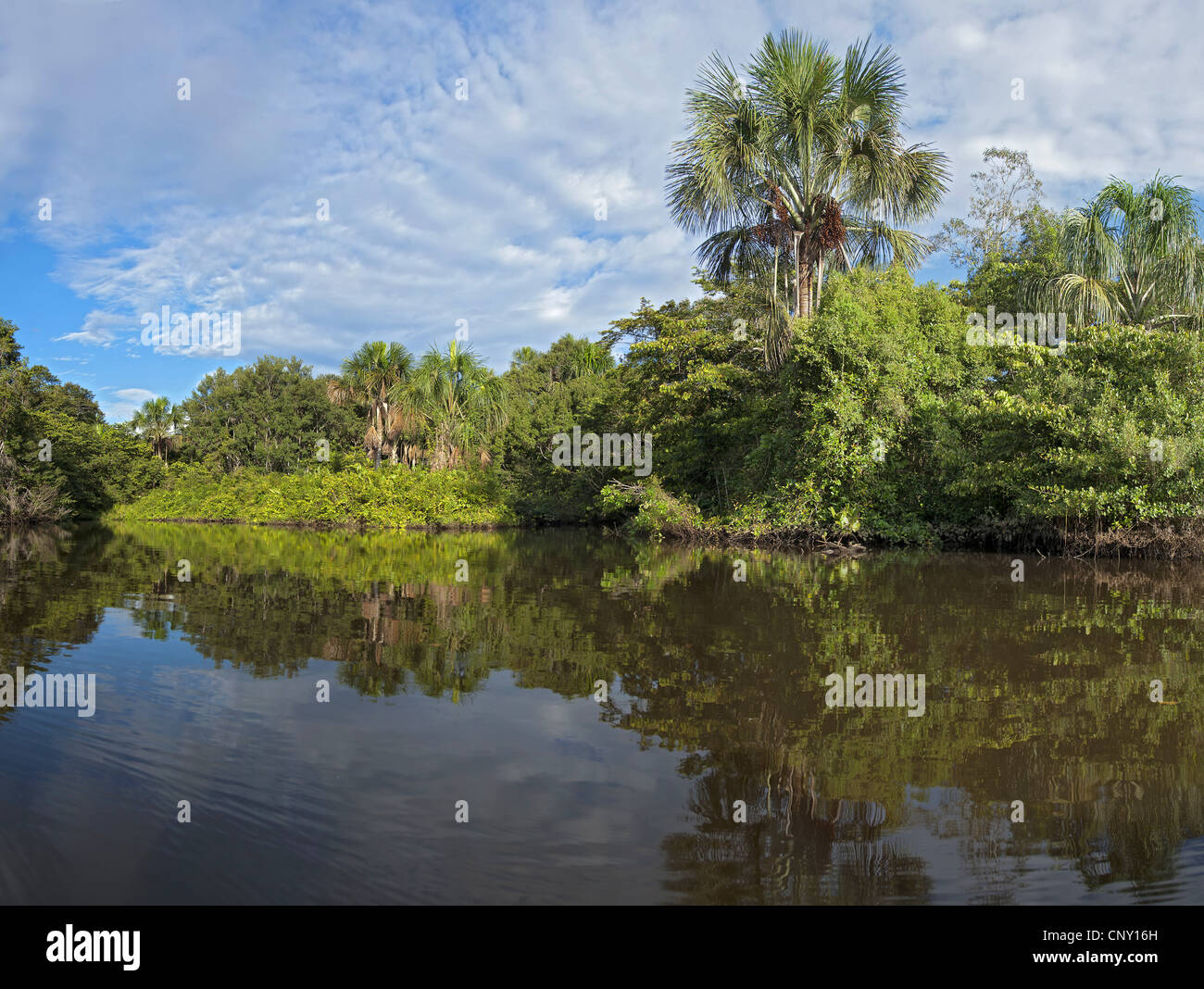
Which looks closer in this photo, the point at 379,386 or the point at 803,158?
the point at 803,158

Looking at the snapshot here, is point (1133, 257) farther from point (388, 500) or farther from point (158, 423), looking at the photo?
point (158, 423)

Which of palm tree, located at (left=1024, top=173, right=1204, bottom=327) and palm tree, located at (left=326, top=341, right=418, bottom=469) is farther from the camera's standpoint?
palm tree, located at (left=326, top=341, right=418, bottom=469)

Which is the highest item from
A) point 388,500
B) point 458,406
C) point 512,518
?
point 458,406

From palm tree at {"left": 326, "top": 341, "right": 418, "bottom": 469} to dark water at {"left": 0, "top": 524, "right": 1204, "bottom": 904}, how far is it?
27.5 metres

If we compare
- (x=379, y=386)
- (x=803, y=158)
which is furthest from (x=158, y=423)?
(x=803, y=158)

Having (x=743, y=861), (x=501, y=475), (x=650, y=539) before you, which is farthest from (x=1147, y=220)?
(x=501, y=475)

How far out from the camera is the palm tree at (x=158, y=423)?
5144cm

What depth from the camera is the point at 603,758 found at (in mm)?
4055

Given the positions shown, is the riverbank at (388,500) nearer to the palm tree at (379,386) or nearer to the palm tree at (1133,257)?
the palm tree at (379,386)

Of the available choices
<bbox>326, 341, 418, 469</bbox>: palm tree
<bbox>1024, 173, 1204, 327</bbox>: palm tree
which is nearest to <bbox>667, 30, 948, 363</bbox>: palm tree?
<bbox>1024, 173, 1204, 327</bbox>: palm tree

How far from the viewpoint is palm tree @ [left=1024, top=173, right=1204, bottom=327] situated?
18.5 metres

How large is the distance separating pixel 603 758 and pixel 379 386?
34771 mm

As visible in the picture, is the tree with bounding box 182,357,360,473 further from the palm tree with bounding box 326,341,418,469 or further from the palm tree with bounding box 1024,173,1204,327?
the palm tree with bounding box 1024,173,1204,327
